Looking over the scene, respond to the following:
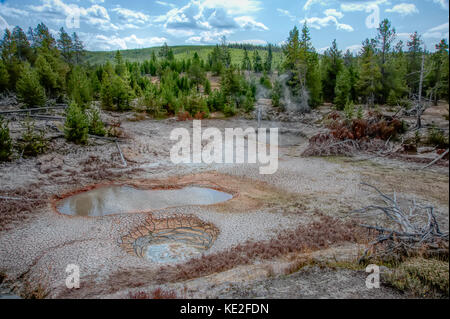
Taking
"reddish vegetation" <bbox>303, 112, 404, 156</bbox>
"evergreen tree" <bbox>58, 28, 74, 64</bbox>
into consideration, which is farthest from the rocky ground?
"evergreen tree" <bbox>58, 28, 74, 64</bbox>

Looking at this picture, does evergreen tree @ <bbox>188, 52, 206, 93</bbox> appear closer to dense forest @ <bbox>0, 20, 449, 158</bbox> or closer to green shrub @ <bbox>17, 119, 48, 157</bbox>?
dense forest @ <bbox>0, 20, 449, 158</bbox>

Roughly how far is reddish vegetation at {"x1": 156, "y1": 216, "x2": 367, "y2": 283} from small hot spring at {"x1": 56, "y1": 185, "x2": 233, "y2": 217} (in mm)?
4660

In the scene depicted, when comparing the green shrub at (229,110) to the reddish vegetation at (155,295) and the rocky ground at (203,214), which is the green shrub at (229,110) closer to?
the rocky ground at (203,214)

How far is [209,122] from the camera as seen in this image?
1371 inches

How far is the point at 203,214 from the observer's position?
12539 millimetres

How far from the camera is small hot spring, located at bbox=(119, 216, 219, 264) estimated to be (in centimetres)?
990

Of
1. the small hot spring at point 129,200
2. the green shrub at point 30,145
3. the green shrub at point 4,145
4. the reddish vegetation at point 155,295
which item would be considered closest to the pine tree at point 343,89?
the small hot spring at point 129,200

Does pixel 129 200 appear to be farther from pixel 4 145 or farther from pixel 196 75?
pixel 196 75

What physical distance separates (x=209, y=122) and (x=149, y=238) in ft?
82.0

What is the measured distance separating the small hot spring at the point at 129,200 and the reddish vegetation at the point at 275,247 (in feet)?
15.3

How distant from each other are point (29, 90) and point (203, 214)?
77.9 feet
